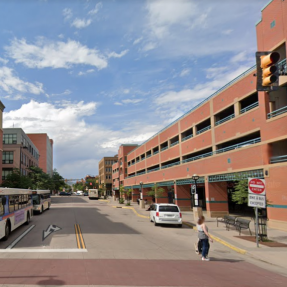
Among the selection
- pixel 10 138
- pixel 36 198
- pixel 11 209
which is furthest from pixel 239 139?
pixel 10 138

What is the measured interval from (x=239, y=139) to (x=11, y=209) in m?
21.4

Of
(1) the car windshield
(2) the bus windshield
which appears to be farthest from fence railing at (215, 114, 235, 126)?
(2) the bus windshield

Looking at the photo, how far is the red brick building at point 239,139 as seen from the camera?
20.0 meters

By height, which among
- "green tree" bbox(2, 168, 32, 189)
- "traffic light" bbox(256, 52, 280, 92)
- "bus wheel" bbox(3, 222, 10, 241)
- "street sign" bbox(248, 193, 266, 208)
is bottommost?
"bus wheel" bbox(3, 222, 10, 241)

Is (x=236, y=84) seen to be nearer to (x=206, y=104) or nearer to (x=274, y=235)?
(x=206, y=104)

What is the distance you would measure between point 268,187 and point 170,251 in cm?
1064

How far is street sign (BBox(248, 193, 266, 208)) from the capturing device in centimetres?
1360

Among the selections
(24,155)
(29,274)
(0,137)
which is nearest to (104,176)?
(24,155)

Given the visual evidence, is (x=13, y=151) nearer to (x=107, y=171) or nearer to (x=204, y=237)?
(x=204, y=237)

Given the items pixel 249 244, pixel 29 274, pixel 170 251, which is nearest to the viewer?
pixel 29 274

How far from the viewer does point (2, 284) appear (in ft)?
25.0

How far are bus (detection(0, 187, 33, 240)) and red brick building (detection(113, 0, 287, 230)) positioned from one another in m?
13.2

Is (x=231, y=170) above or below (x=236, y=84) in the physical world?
below

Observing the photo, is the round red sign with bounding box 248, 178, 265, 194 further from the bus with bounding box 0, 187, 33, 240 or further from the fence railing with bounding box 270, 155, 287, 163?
the bus with bounding box 0, 187, 33, 240
